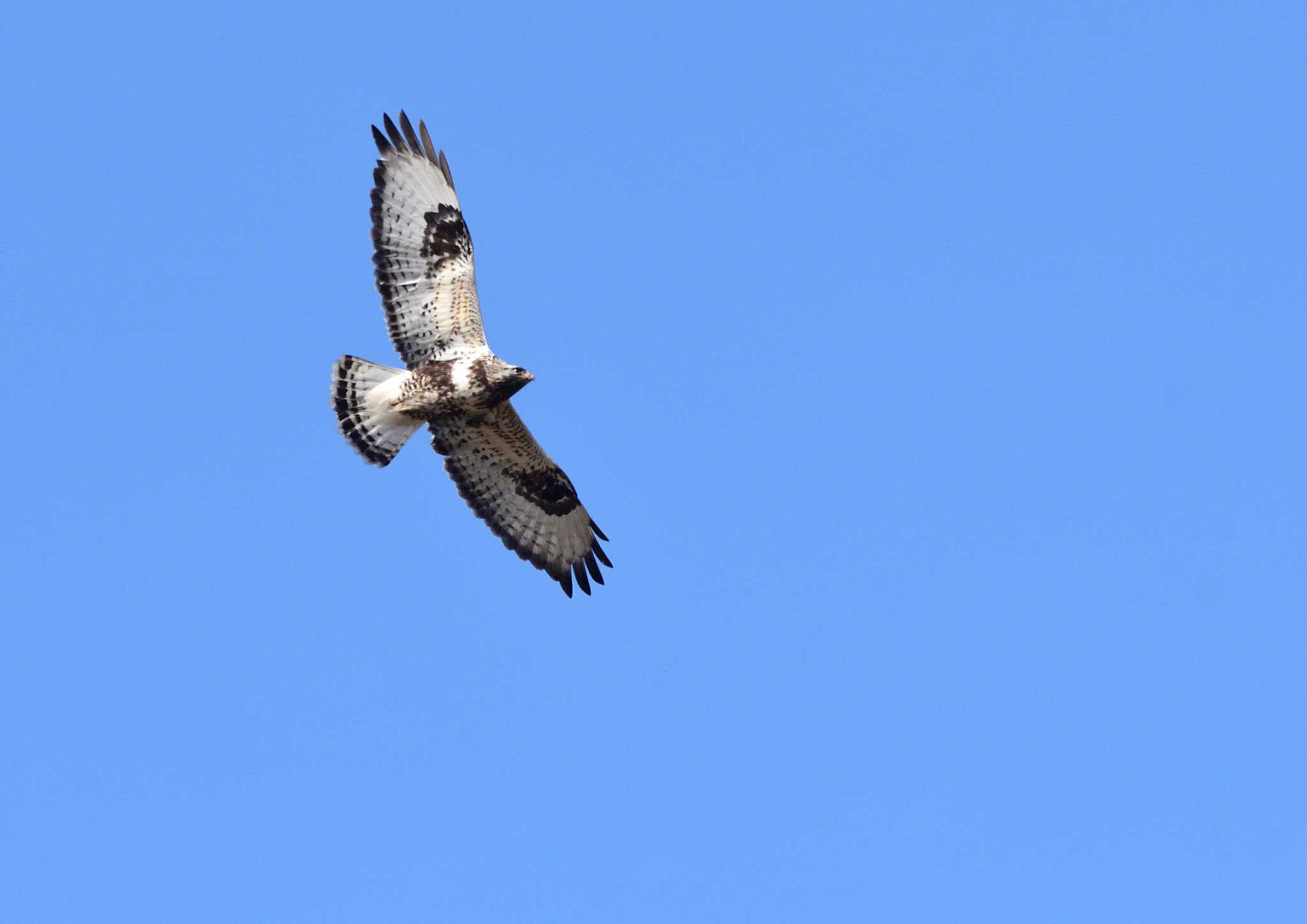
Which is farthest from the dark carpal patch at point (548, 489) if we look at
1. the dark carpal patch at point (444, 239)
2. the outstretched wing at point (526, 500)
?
the dark carpal patch at point (444, 239)

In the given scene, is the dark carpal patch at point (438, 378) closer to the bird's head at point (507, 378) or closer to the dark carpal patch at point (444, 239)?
the bird's head at point (507, 378)

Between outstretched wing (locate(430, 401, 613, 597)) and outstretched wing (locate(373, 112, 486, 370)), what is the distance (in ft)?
3.32

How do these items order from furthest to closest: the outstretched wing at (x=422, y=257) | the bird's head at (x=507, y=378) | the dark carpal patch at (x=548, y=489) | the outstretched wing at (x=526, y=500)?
the dark carpal patch at (x=548, y=489), the outstretched wing at (x=526, y=500), the outstretched wing at (x=422, y=257), the bird's head at (x=507, y=378)

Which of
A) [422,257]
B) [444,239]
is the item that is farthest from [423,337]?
[444,239]

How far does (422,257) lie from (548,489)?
2.55 m

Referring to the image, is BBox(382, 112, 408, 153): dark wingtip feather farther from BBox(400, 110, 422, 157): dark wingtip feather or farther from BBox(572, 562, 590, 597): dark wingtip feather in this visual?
BBox(572, 562, 590, 597): dark wingtip feather

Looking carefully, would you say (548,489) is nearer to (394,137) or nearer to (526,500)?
(526,500)

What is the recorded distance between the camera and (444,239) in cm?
1392

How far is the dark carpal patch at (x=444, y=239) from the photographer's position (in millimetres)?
13859

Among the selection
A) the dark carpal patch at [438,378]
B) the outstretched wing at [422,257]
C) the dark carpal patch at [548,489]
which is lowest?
the dark carpal patch at [438,378]

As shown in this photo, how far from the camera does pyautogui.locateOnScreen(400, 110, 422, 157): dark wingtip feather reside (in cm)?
1416

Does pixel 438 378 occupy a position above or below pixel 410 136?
below

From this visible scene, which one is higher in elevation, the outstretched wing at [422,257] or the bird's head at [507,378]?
the outstretched wing at [422,257]

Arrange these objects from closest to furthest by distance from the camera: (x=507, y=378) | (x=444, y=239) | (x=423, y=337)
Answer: (x=507, y=378)
(x=423, y=337)
(x=444, y=239)
